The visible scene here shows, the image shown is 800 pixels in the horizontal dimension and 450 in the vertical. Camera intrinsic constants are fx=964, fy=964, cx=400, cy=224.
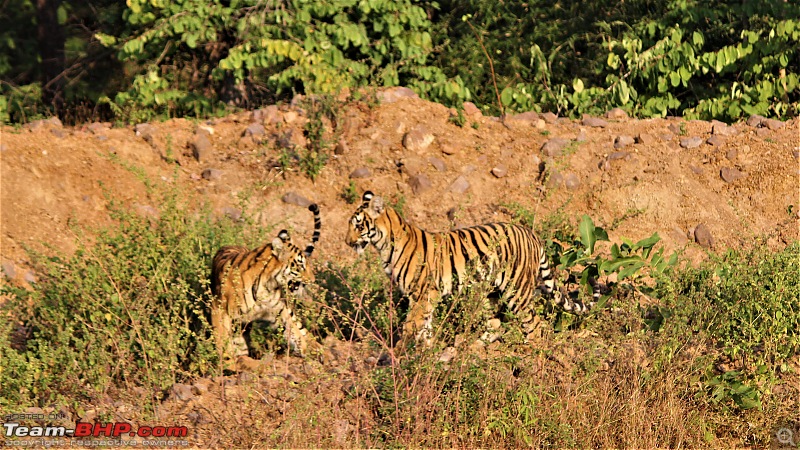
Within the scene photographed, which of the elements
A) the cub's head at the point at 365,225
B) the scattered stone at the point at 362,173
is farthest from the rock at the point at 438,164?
the cub's head at the point at 365,225

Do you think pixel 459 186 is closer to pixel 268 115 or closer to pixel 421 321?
pixel 268 115

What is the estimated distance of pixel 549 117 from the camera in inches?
429

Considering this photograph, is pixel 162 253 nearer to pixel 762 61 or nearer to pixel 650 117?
pixel 650 117

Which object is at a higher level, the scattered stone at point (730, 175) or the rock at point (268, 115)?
the rock at point (268, 115)

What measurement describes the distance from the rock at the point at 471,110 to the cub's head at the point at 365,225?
4004mm

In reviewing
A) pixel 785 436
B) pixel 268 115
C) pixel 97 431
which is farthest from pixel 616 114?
pixel 97 431

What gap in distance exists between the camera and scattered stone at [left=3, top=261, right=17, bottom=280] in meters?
8.23

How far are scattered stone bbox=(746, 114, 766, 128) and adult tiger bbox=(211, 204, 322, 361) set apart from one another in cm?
603

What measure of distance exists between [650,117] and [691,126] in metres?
0.81

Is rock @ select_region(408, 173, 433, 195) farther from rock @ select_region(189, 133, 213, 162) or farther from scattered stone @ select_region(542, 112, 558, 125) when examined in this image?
rock @ select_region(189, 133, 213, 162)

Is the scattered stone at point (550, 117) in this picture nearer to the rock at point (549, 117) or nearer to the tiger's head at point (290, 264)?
the rock at point (549, 117)

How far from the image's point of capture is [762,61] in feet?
36.8

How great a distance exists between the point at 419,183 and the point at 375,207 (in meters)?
2.59

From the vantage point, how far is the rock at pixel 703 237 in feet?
30.0
